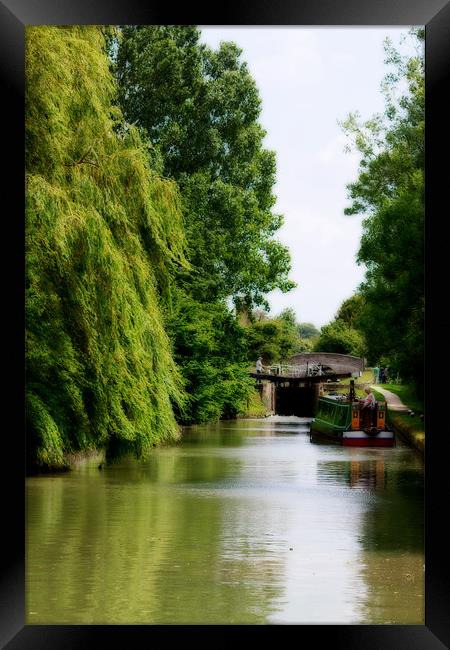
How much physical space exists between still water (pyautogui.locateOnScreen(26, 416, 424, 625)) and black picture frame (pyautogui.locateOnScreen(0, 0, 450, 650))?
67.9 inches

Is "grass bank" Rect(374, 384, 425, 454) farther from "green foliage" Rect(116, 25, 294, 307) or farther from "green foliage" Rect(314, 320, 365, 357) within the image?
"green foliage" Rect(314, 320, 365, 357)

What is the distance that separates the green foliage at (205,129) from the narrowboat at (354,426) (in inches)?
139

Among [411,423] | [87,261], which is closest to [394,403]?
[411,423]

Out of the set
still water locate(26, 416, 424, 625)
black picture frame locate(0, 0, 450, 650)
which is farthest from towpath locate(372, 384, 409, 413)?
black picture frame locate(0, 0, 450, 650)

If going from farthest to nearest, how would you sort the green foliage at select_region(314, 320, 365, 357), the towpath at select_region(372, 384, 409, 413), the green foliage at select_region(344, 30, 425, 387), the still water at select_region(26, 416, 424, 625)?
the green foliage at select_region(314, 320, 365, 357) → the towpath at select_region(372, 384, 409, 413) → the green foliage at select_region(344, 30, 425, 387) → the still water at select_region(26, 416, 424, 625)

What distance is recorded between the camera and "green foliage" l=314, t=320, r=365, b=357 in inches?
1871

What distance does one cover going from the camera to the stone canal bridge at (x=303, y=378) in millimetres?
41994

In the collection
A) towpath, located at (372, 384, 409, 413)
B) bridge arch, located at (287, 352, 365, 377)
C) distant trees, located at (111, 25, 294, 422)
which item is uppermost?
distant trees, located at (111, 25, 294, 422)

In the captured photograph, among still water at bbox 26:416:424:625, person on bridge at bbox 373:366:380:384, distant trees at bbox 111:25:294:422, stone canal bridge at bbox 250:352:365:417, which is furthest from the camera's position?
person on bridge at bbox 373:366:380:384

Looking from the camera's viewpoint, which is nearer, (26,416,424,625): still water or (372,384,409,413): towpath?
(26,416,424,625): still water
